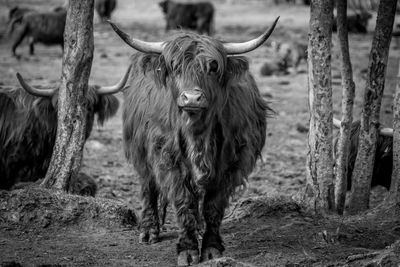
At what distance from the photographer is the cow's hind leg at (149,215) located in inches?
213

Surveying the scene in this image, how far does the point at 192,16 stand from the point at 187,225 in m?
19.6

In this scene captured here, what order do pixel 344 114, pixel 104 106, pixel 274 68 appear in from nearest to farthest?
pixel 344 114, pixel 104 106, pixel 274 68

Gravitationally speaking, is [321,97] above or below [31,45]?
above

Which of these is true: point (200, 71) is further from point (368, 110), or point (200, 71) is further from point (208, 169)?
point (368, 110)

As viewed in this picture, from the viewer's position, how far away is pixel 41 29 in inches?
717

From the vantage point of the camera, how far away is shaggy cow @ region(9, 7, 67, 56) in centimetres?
1814

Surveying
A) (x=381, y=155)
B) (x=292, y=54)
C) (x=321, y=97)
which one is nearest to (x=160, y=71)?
(x=321, y=97)

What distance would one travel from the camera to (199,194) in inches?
193

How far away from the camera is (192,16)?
78.4ft

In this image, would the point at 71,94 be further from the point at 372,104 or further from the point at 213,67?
the point at 372,104

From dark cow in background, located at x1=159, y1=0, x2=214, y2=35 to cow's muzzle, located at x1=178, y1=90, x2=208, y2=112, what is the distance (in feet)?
61.5

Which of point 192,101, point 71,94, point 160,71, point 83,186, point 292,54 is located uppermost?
point 160,71

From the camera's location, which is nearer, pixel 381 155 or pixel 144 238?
pixel 144 238

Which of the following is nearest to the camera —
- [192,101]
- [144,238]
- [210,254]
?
[192,101]
